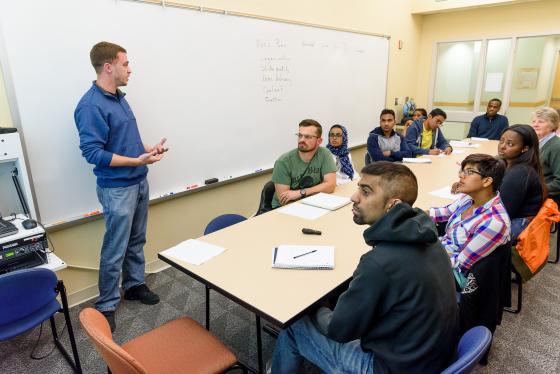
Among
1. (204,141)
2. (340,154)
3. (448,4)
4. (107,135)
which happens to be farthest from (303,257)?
(448,4)

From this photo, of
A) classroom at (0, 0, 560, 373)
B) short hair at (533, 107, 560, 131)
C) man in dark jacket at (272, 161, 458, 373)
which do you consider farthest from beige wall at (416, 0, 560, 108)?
man in dark jacket at (272, 161, 458, 373)

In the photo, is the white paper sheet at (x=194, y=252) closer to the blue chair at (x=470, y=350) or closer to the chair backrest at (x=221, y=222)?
the chair backrest at (x=221, y=222)

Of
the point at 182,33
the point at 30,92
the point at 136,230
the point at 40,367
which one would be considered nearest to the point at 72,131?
the point at 30,92

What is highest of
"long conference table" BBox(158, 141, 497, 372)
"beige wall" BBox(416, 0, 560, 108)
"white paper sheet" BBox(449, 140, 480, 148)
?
"beige wall" BBox(416, 0, 560, 108)

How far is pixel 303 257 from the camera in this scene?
5.58 ft

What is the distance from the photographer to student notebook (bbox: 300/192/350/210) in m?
2.42

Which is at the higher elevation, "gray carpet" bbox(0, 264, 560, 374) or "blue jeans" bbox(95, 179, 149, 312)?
"blue jeans" bbox(95, 179, 149, 312)

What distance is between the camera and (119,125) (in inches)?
91.0

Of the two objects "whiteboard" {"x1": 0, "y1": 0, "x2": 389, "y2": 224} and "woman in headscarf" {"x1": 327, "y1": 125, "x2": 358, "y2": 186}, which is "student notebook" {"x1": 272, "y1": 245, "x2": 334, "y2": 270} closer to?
"whiteboard" {"x1": 0, "y1": 0, "x2": 389, "y2": 224}

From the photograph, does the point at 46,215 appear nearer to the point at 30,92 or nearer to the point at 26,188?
the point at 26,188

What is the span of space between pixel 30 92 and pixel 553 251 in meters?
4.35

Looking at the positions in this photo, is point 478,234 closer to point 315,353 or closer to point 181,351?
point 315,353

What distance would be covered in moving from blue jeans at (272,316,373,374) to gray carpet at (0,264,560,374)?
0.62 meters

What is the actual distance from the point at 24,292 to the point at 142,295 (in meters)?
1.13
